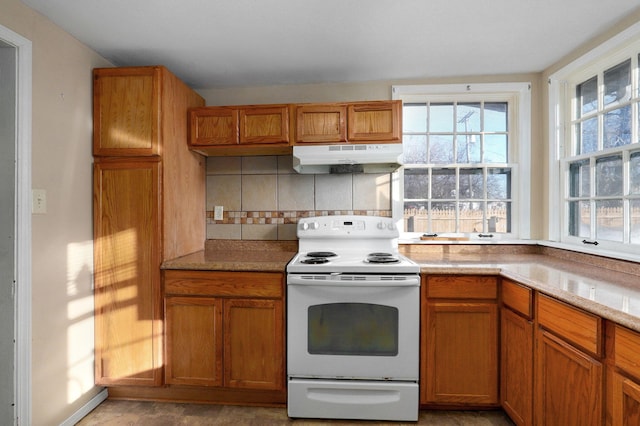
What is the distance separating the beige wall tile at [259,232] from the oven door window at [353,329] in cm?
95

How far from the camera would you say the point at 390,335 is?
1.95m

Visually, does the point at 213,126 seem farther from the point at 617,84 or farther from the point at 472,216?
the point at 617,84

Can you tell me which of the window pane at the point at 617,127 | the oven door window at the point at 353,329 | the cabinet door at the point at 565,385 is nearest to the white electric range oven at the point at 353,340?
the oven door window at the point at 353,329

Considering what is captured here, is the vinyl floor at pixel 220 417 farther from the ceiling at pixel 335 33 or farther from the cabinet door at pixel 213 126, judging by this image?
the ceiling at pixel 335 33

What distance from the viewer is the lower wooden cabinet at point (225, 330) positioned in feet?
6.65

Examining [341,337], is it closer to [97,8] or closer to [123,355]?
[123,355]

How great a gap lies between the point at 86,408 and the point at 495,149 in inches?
138

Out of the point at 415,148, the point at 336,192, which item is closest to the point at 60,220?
the point at 336,192

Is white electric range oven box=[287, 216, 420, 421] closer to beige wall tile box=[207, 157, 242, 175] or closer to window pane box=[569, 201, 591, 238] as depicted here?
beige wall tile box=[207, 157, 242, 175]

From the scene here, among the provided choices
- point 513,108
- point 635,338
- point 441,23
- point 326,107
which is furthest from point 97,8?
point 513,108

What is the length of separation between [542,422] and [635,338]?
768 millimetres

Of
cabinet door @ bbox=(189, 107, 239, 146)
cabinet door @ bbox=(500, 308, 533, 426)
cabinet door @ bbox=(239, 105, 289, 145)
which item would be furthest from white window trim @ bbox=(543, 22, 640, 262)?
cabinet door @ bbox=(189, 107, 239, 146)

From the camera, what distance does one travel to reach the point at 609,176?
6.68 feet

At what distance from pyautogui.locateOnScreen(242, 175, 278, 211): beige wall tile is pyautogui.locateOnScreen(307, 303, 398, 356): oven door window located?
110 centimetres
